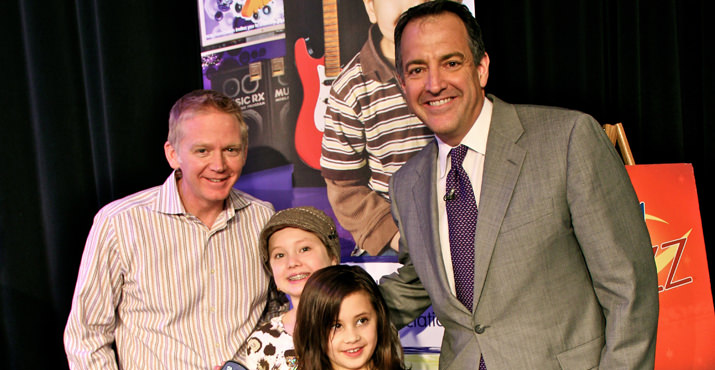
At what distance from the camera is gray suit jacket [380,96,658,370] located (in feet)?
4.69

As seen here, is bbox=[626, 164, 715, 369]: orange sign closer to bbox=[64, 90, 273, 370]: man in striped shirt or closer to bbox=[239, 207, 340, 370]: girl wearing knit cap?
bbox=[239, 207, 340, 370]: girl wearing knit cap

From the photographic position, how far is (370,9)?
2740mm

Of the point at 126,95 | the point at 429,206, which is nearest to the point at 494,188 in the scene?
the point at 429,206

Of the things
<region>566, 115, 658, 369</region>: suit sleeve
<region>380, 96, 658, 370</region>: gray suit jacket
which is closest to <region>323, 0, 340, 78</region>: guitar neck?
<region>380, 96, 658, 370</region>: gray suit jacket

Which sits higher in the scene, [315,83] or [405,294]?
[315,83]

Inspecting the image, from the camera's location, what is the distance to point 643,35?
2828 millimetres

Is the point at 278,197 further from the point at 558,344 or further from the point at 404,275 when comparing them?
the point at 558,344

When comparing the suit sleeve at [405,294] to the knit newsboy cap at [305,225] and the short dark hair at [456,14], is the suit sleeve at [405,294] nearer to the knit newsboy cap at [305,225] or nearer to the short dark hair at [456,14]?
the knit newsboy cap at [305,225]

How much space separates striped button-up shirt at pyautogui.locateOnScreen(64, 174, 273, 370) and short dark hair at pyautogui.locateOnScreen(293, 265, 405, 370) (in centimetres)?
37

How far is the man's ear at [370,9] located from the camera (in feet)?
8.96

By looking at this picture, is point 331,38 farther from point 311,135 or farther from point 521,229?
point 521,229

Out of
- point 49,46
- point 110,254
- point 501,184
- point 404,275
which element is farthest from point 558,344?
point 49,46

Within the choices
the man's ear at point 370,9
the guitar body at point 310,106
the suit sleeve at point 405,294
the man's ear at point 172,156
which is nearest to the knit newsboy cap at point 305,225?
the suit sleeve at point 405,294

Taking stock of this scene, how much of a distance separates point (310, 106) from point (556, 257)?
169 centimetres
